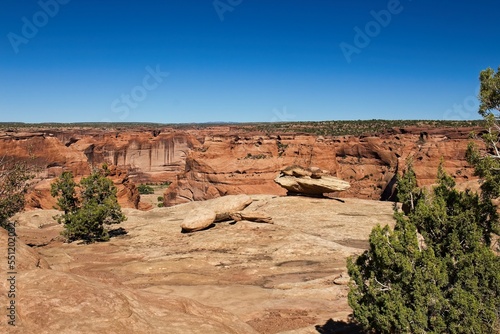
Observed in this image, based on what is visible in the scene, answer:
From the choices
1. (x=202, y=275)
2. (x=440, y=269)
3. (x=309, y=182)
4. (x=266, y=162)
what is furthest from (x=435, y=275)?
(x=266, y=162)

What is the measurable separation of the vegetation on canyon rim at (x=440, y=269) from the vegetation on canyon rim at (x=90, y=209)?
79.0ft

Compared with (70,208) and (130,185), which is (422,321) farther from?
(130,185)

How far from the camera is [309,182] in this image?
40531 mm

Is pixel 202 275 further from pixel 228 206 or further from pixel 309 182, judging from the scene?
pixel 309 182

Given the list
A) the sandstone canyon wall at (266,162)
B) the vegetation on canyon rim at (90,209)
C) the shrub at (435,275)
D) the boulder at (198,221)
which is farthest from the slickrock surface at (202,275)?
the sandstone canyon wall at (266,162)

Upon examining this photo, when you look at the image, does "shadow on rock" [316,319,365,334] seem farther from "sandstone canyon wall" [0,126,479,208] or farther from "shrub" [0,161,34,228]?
"sandstone canyon wall" [0,126,479,208]

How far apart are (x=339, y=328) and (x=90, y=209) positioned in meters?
22.7

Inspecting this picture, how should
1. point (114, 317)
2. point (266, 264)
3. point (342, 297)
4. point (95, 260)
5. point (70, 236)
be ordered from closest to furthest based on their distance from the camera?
1. point (114, 317)
2. point (342, 297)
3. point (266, 264)
4. point (95, 260)
5. point (70, 236)

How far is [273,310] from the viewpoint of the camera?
15227 mm

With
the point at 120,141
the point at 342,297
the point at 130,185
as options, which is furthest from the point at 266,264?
the point at 120,141

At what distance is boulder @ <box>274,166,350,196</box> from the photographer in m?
40.0

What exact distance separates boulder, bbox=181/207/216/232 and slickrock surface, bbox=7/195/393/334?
79 cm

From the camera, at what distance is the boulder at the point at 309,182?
1575 inches

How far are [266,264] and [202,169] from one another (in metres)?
32.1
